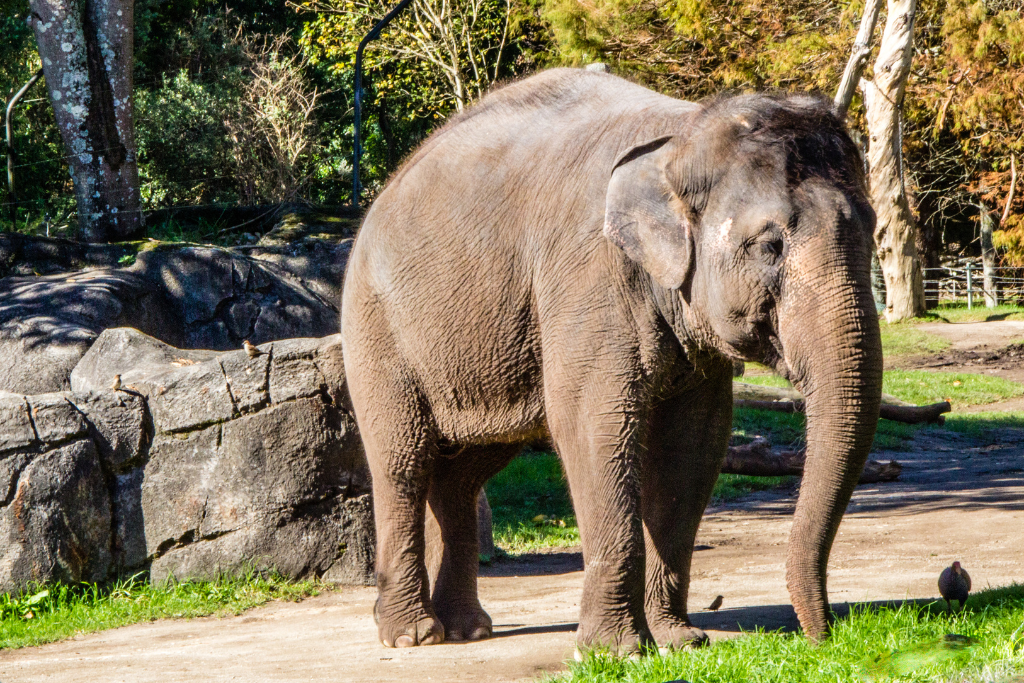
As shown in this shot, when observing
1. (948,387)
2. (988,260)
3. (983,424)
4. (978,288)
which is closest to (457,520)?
(983,424)

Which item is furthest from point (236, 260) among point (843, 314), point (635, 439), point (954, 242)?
point (954, 242)

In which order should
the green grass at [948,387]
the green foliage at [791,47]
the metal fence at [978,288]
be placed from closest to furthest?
the green grass at [948,387], the green foliage at [791,47], the metal fence at [978,288]

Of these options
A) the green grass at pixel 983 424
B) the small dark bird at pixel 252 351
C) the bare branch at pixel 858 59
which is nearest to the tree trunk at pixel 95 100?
the small dark bird at pixel 252 351

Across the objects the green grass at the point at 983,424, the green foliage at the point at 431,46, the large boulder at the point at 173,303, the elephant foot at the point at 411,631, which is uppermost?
the green foliage at the point at 431,46

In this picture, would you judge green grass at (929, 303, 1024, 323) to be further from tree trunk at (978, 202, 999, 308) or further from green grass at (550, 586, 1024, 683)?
green grass at (550, 586, 1024, 683)

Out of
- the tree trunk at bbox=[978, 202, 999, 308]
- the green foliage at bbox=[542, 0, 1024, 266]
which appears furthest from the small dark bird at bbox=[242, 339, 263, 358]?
the tree trunk at bbox=[978, 202, 999, 308]

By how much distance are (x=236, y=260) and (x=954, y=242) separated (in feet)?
107

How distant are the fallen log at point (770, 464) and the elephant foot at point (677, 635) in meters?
5.93

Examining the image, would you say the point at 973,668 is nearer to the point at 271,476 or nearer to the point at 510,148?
the point at 510,148

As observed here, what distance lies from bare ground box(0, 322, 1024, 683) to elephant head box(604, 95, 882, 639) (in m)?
1.42

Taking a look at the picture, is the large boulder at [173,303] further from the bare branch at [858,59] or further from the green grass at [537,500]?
the bare branch at [858,59]

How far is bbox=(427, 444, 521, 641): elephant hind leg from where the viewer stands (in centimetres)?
572

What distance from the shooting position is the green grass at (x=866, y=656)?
3.72 m

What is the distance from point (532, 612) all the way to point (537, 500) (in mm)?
4150
